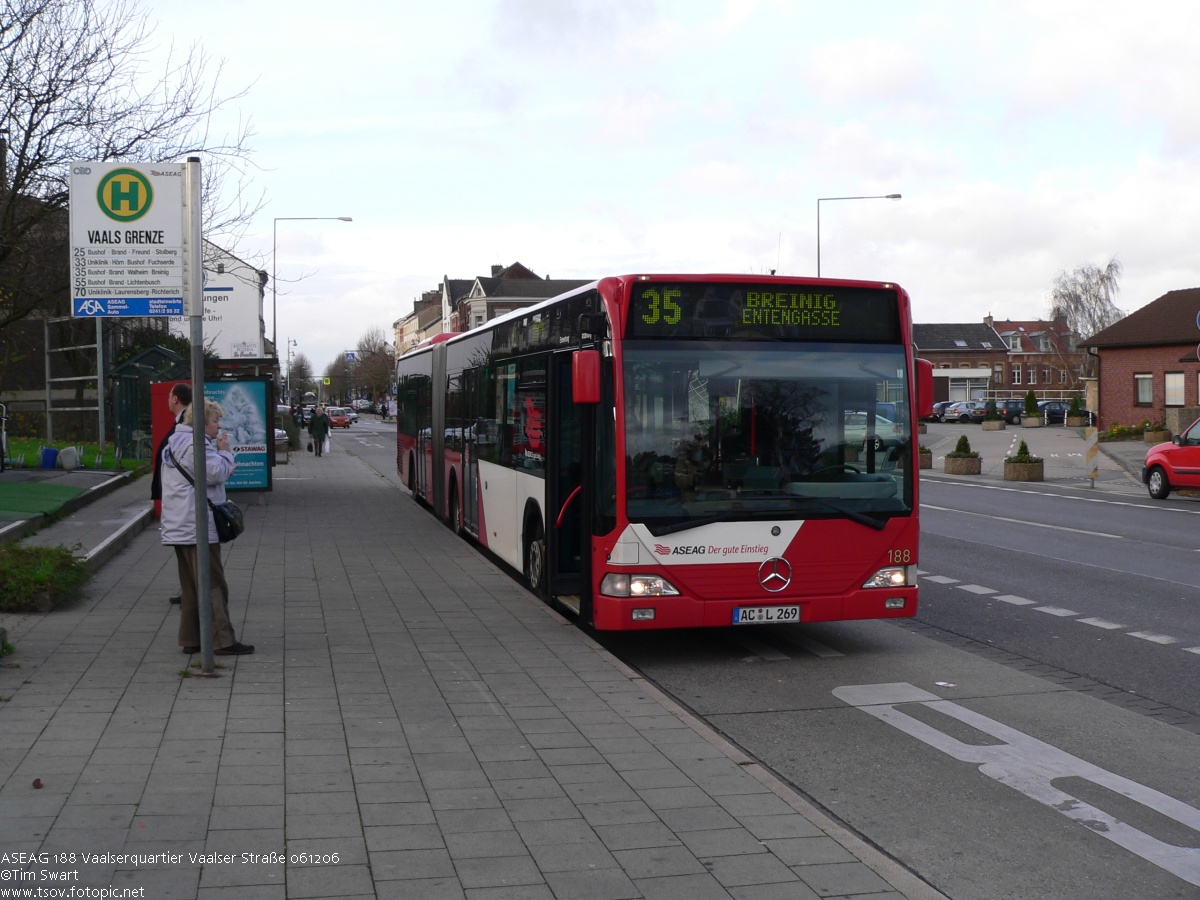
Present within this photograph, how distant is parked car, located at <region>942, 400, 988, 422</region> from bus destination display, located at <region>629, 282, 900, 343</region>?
217ft

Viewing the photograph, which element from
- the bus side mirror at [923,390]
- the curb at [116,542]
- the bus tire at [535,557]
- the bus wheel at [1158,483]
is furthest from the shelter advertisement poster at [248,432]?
the bus wheel at [1158,483]

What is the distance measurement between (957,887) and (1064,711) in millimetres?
3190

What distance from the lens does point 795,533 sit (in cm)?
881

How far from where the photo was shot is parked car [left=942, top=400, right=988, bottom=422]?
2876 inches

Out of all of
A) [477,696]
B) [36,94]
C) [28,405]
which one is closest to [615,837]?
[477,696]

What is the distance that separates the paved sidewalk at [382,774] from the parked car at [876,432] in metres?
2.36

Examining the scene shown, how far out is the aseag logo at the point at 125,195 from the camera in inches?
300

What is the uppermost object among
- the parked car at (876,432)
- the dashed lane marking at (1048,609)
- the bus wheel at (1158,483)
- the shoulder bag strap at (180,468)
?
the parked car at (876,432)

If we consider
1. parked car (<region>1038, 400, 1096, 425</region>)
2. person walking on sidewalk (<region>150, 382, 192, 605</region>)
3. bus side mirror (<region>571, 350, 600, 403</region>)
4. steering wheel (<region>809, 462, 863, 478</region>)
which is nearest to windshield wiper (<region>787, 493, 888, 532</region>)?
steering wheel (<region>809, 462, 863, 478</region>)

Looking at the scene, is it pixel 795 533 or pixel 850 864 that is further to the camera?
pixel 795 533

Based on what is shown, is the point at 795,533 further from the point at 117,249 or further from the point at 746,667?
the point at 117,249

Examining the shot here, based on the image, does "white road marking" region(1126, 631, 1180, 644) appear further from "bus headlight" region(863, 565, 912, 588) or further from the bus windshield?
the bus windshield

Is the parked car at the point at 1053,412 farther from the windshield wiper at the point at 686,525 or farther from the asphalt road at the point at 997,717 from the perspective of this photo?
the windshield wiper at the point at 686,525

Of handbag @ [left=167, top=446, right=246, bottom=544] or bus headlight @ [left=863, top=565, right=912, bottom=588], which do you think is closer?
handbag @ [left=167, top=446, right=246, bottom=544]
